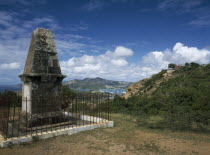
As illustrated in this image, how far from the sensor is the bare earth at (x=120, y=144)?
5.26m

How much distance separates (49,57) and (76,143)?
430 cm

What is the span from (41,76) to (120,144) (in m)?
4.48

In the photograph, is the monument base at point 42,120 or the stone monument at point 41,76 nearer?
the monument base at point 42,120

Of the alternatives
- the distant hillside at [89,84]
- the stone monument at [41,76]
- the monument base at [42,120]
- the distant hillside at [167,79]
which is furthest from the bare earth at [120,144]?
the distant hillside at [89,84]

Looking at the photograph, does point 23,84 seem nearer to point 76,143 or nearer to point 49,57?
point 49,57

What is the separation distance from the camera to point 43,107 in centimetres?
780

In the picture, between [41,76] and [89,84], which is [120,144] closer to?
[41,76]

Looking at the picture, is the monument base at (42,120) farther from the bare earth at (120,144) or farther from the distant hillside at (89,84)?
the distant hillside at (89,84)

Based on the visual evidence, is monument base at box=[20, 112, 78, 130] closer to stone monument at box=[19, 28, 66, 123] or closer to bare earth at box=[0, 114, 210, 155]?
stone monument at box=[19, 28, 66, 123]

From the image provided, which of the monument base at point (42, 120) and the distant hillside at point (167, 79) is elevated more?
the distant hillside at point (167, 79)

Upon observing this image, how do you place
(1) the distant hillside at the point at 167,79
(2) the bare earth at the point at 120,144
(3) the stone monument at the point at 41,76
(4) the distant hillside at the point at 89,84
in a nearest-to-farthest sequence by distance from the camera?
(2) the bare earth at the point at 120,144 → (3) the stone monument at the point at 41,76 → (1) the distant hillside at the point at 167,79 → (4) the distant hillside at the point at 89,84

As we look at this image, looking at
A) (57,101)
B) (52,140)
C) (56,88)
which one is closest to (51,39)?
(56,88)

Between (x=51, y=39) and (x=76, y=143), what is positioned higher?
(x=51, y=39)

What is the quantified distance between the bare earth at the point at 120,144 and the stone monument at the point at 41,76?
1.96m
